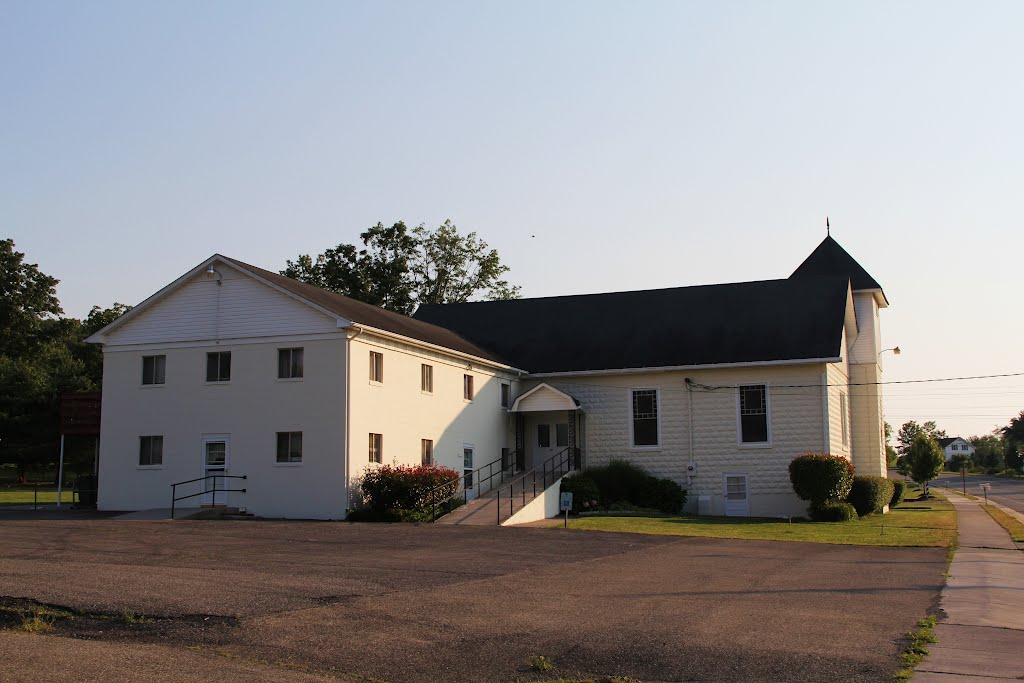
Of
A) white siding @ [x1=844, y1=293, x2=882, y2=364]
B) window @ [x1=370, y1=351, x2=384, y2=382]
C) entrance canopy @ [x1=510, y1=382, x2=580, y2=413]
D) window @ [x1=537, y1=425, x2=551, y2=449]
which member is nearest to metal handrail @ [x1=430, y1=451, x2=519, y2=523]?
window @ [x1=537, y1=425, x2=551, y2=449]

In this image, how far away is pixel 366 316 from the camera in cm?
3061

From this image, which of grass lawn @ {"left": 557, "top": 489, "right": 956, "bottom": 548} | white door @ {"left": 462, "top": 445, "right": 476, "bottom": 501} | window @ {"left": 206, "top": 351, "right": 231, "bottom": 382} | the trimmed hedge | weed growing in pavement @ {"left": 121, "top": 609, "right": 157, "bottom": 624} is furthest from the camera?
the trimmed hedge

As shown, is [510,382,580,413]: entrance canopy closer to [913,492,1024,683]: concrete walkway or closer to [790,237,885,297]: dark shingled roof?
[790,237,885,297]: dark shingled roof

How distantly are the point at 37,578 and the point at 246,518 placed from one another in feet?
46.0

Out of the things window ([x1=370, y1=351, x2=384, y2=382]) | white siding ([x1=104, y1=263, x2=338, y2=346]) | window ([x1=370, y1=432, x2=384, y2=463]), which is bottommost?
window ([x1=370, y1=432, x2=384, y2=463])

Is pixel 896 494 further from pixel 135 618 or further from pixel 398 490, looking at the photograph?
pixel 135 618

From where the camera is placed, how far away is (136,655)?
9398 mm

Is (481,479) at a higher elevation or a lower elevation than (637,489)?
higher

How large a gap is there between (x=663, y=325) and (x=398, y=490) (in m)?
14.9

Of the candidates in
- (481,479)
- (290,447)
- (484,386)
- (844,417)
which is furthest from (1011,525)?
(290,447)

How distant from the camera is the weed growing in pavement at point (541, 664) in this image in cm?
932

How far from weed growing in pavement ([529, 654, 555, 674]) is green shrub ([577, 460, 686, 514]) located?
24.2 metres

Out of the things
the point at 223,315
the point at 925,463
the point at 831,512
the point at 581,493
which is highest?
the point at 223,315

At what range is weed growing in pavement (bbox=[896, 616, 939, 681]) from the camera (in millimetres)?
9259
